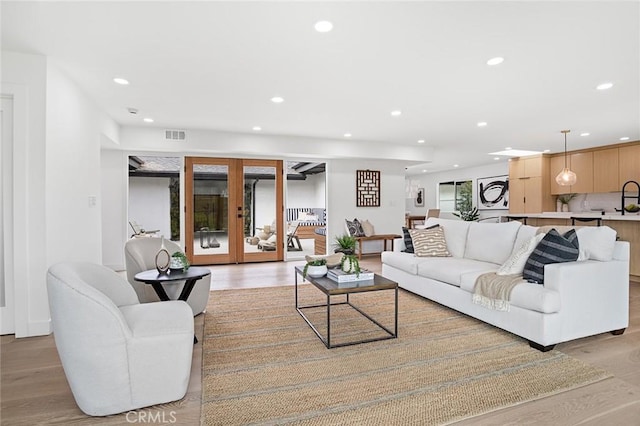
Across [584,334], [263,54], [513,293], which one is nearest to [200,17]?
[263,54]

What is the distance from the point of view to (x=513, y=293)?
9.28ft

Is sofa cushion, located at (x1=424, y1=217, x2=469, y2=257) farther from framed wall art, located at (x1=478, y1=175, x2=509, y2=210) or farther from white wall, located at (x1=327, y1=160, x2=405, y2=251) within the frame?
framed wall art, located at (x1=478, y1=175, x2=509, y2=210)

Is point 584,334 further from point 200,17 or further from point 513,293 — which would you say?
point 200,17

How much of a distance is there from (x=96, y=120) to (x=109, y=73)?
123cm

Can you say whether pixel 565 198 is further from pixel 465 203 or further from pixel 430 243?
pixel 430 243

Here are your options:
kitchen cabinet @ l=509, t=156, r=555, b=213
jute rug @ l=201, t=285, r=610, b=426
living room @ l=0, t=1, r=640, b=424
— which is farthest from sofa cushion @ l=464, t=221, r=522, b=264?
kitchen cabinet @ l=509, t=156, r=555, b=213

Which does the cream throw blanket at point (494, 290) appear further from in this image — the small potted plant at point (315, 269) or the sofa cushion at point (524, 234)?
the small potted plant at point (315, 269)

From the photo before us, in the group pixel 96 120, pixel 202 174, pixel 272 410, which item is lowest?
pixel 272 410

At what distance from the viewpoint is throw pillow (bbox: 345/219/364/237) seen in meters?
7.36

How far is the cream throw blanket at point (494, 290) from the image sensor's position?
2896 millimetres

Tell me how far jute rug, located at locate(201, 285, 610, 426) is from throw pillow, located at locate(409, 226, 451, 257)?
101 centimetres

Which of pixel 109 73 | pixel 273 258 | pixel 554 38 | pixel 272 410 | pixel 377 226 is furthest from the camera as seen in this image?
pixel 377 226

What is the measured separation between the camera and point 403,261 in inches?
171

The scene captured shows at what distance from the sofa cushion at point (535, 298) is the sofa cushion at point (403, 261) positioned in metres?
1.36
